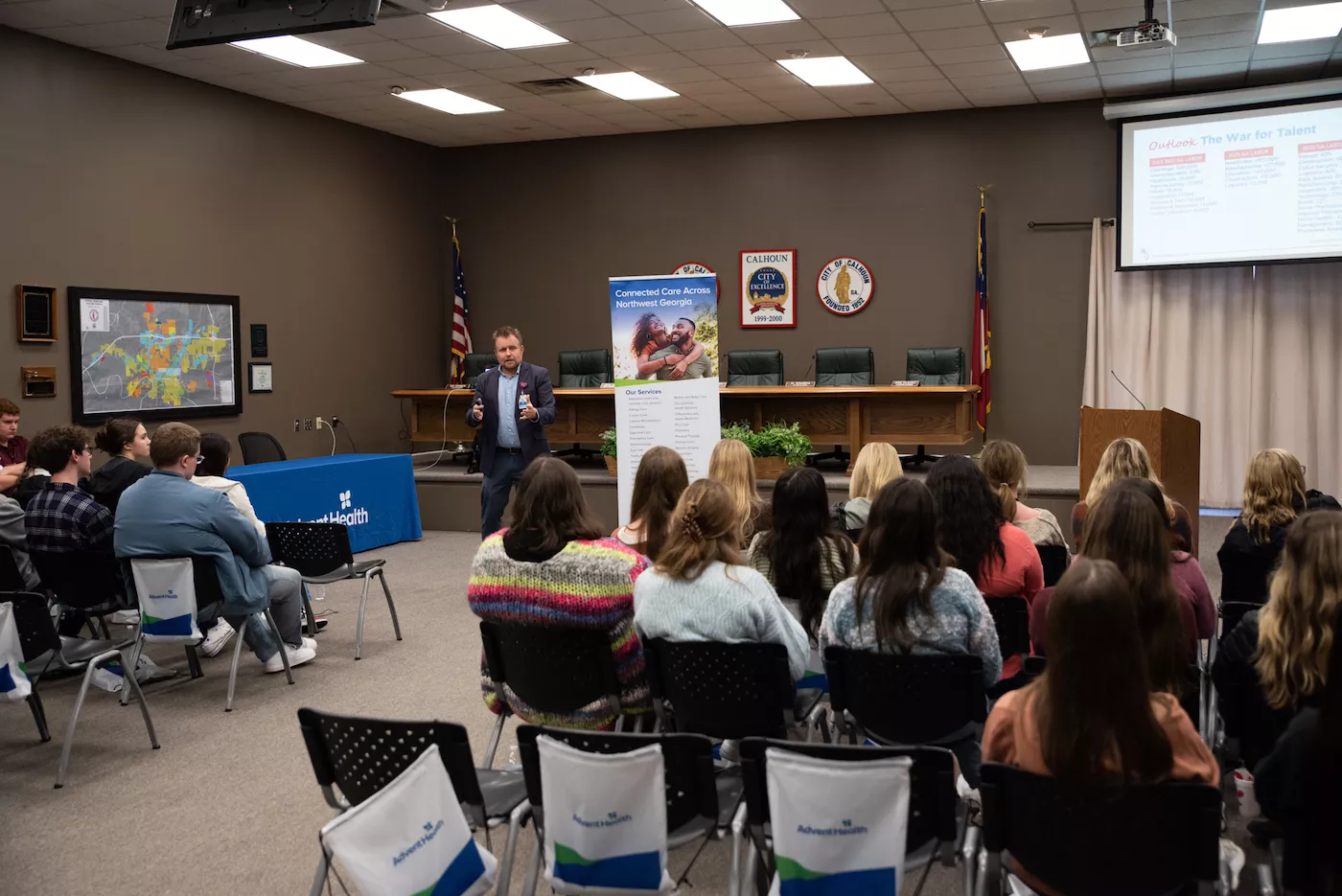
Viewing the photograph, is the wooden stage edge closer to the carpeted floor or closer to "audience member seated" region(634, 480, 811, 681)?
the carpeted floor

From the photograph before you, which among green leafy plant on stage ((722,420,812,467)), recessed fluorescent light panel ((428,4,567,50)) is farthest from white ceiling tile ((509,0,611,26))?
green leafy plant on stage ((722,420,812,467))

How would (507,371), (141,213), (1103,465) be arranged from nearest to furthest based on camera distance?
(1103,465) < (507,371) < (141,213)

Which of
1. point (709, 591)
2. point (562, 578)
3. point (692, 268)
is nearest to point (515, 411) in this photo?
point (562, 578)

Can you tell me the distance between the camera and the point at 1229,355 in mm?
9477

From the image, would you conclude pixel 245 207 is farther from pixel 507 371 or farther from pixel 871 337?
pixel 871 337

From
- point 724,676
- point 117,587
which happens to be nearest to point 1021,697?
point 724,676

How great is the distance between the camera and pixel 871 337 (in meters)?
10.6

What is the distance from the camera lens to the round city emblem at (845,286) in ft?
34.6

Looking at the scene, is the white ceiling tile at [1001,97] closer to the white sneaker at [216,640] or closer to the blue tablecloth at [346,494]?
the blue tablecloth at [346,494]

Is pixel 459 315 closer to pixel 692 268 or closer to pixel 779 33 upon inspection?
pixel 692 268

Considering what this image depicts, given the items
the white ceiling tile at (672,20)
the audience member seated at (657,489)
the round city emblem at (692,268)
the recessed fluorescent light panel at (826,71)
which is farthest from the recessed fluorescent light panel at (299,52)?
the audience member seated at (657,489)

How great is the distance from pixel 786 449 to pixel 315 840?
557 centimetres

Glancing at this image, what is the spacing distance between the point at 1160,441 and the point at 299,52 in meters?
6.32

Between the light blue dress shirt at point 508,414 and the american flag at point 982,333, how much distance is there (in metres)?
4.63
